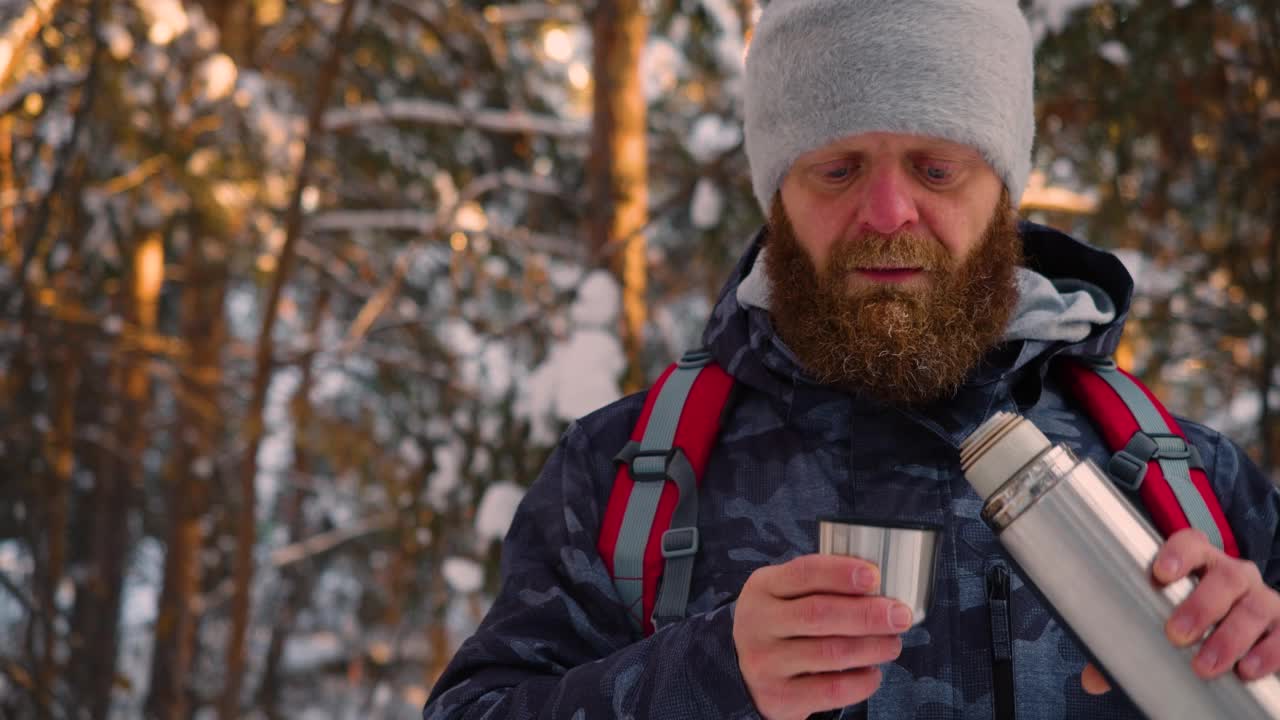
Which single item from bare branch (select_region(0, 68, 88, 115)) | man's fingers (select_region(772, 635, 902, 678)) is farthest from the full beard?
bare branch (select_region(0, 68, 88, 115))

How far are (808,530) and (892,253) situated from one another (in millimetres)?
410

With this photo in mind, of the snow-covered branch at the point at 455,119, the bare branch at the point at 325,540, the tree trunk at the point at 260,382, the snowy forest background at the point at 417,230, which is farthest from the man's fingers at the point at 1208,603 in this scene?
the bare branch at the point at 325,540

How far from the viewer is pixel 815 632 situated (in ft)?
3.52

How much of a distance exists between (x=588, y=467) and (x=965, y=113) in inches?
31.2

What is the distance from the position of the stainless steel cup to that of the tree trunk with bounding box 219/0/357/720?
3.93 meters

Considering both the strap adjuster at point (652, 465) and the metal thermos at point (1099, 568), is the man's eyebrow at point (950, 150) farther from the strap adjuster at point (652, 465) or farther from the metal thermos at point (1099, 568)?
the metal thermos at point (1099, 568)

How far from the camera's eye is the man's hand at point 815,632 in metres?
1.05

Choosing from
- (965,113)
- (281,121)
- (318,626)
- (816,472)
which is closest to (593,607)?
(816,472)

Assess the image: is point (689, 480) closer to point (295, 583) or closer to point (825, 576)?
point (825, 576)

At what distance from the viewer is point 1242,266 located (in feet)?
17.4

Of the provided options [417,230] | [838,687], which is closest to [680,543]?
[838,687]

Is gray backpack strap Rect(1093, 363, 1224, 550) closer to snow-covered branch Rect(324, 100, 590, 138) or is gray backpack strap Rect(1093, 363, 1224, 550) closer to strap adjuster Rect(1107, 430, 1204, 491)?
strap adjuster Rect(1107, 430, 1204, 491)

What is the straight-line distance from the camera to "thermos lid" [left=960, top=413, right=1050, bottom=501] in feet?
3.59

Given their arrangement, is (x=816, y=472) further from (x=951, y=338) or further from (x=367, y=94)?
(x=367, y=94)
